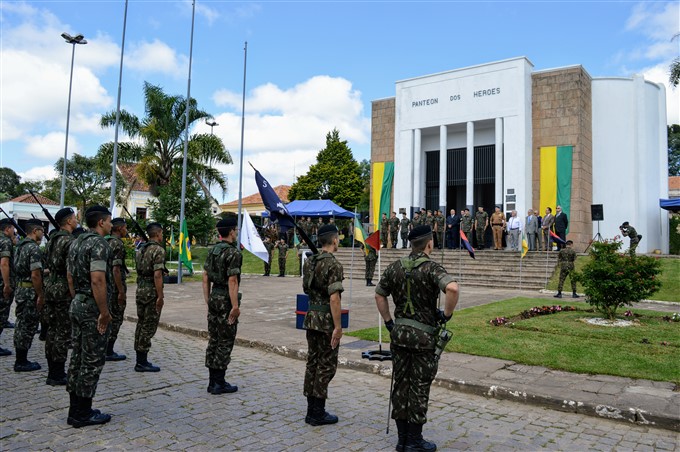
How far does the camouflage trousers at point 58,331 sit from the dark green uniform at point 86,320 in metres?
1.32

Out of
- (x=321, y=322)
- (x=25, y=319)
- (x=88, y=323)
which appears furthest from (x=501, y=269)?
(x=88, y=323)

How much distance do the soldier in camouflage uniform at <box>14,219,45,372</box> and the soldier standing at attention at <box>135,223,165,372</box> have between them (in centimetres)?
126

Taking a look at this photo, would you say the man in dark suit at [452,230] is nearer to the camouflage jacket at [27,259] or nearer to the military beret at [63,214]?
the camouflage jacket at [27,259]

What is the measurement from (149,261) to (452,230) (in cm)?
1796

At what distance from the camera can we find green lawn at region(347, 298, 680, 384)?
6.95m

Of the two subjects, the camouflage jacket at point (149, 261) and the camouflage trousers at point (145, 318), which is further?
the camouflage jacket at point (149, 261)

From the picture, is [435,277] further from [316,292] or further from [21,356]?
[21,356]

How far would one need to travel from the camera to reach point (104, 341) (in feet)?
16.5

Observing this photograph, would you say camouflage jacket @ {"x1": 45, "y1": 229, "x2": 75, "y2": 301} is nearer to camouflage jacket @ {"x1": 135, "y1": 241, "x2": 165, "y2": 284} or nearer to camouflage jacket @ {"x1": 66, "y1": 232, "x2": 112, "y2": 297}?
camouflage jacket @ {"x1": 135, "y1": 241, "x2": 165, "y2": 284}

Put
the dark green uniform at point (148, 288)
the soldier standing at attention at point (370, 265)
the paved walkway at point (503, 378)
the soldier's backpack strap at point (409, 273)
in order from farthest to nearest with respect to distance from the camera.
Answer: the soldier standing at attention at point (370, 265), the dark green uniform at point (148, 288), the paved walkway at point (503, 378), the soldier's backpack strap at point (409, 273)

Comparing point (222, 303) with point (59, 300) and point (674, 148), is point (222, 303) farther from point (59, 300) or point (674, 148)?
point (674, 148)

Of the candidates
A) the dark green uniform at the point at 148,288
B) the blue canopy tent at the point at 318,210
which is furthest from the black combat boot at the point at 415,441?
the blue canopy tent at the point at 318,210

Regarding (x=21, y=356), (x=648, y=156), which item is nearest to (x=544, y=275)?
(x=648, y=156)

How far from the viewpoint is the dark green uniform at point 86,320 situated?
484 centimetres
